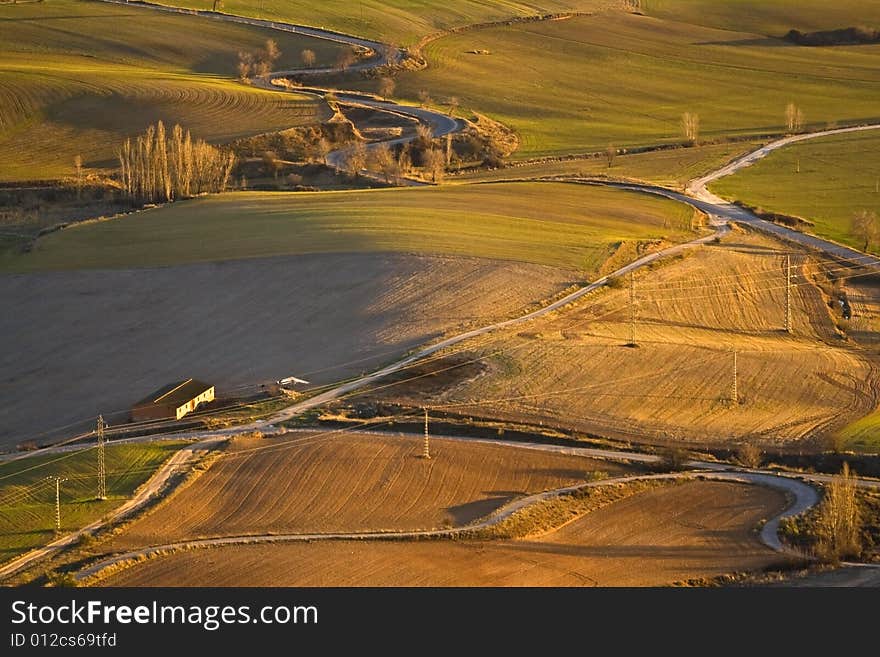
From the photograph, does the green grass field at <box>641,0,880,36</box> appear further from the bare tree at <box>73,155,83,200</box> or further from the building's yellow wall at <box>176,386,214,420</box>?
the building's yellow wall at <box>176,386,214,420</box>

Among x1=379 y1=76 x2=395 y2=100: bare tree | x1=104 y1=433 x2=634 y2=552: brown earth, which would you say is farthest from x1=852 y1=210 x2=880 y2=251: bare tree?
x1=379 y1=76 x2=395 y2=100: bare tree

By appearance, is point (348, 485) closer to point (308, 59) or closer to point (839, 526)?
point (839, 526)

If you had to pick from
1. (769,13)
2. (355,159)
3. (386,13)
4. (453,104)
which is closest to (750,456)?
(355,159)

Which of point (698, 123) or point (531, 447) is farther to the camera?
point (698, 123)

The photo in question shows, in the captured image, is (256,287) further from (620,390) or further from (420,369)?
(620,390)

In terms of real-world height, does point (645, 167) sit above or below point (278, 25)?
below

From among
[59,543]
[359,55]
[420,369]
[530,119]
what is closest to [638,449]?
[420,369]
